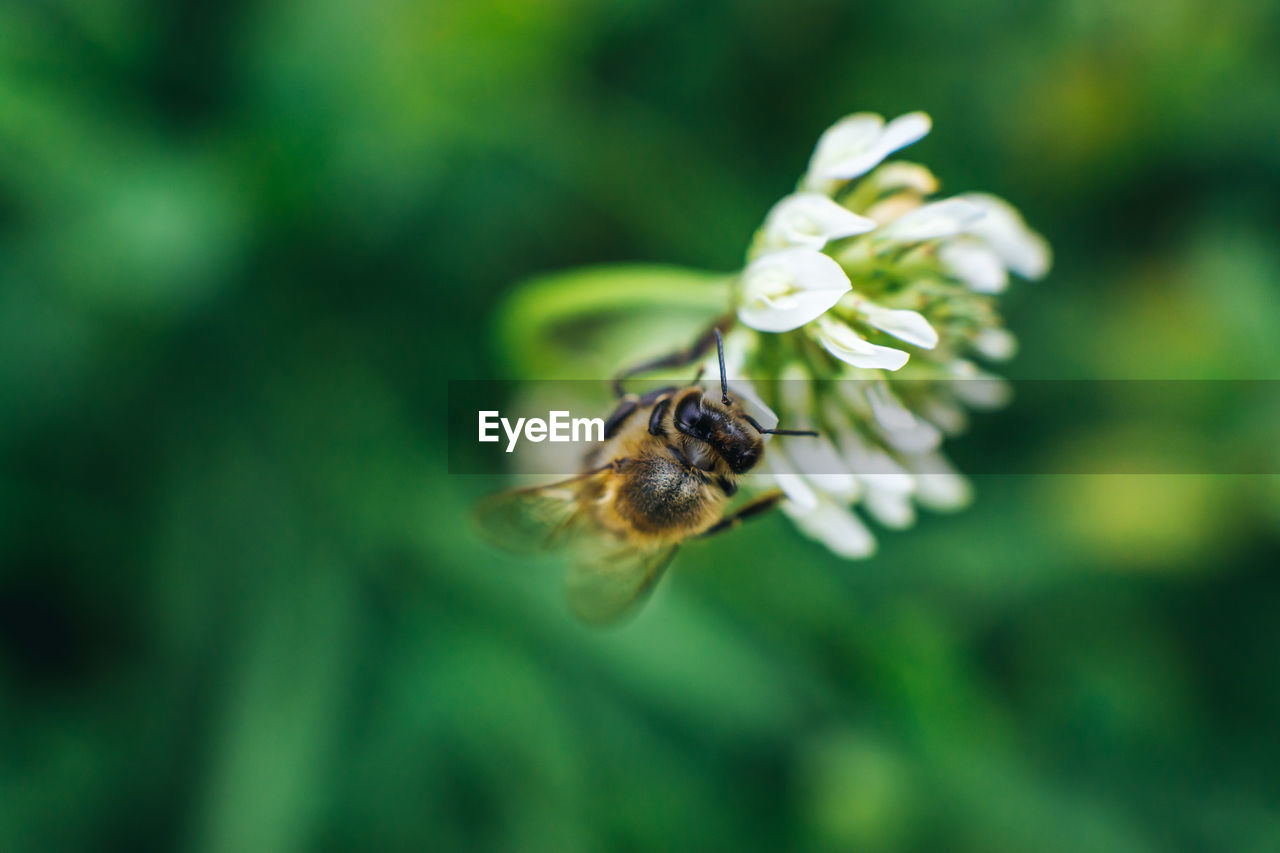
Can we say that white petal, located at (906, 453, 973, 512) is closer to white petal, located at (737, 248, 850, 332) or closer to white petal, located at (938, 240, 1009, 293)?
white petal, located at (938, 240, 1009, 293)

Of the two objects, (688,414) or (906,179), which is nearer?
(906,179)

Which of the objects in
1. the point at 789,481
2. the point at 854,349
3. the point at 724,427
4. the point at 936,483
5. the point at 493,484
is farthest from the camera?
the point at 493,484

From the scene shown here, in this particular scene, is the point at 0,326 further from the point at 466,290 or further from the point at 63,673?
the point at 466,290

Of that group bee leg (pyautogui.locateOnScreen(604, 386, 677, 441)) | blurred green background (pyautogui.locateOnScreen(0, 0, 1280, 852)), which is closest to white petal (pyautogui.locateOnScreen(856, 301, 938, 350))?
bee leg (pyautogui.locateOnScreen(604, 386, 677, 441))

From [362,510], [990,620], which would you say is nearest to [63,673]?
[362,510]

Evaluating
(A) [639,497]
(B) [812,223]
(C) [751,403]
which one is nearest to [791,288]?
(B) [812,223]

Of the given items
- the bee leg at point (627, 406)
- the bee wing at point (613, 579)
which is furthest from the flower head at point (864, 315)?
the bee wing at point (613, 579)

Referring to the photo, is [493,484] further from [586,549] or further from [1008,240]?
[1008,240]
